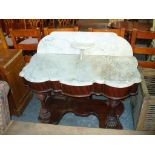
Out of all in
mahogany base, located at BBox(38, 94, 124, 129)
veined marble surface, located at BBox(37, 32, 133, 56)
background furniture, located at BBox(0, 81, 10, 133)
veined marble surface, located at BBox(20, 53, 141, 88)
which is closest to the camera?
veined marble surface, located at BBox(20, 53, 141, 88)

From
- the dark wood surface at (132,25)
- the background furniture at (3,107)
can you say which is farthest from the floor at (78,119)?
the dark wood surface at (132,25)

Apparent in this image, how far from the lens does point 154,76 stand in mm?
2400

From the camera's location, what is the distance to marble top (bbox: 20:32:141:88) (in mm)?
1785

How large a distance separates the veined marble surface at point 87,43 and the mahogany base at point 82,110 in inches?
22.5

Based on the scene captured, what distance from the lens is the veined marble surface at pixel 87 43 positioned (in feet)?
7.18

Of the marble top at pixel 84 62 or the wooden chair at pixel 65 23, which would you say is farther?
the wooden chair at pixel 65 23

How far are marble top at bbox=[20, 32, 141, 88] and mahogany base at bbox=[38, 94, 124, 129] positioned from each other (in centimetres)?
50

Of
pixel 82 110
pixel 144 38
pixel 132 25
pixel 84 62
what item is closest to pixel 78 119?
pixel 82 110

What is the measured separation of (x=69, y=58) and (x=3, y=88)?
712 millimetres

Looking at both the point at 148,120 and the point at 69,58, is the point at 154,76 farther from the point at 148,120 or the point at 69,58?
the point at 69,58

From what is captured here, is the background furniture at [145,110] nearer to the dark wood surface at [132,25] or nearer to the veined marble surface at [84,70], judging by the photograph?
the veined marble surface at [84,70]

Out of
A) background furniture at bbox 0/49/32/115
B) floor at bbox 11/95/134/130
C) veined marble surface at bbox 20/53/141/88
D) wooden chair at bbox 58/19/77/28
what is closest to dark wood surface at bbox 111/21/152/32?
wooden chair at bbox 58/19/77/28

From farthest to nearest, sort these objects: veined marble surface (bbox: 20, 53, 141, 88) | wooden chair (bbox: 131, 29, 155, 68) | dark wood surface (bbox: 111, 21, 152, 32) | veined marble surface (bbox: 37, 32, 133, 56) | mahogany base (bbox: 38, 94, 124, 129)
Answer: dark wood surface (bbox: 111, 21, 152, 32), wooden chair (bbox: 131, 29, 155, 68), mahogany base (bbox: 38, 94, 124, 129), veined marble surface (bbox: 37, 32, 133, 56), veined marble surface (bbox: 20, 53, 141, 88)

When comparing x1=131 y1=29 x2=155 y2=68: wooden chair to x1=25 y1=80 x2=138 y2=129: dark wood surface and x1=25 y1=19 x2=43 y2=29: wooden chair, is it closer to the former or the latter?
x1=25 y1=80 x2=138 y2=129: dark wood surface
